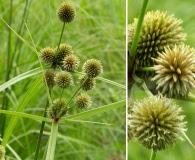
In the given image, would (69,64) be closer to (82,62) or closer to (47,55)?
(47,55)

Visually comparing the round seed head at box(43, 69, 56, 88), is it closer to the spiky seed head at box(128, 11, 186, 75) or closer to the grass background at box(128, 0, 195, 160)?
the spiky seed head at box(128, 11, 186, 75)

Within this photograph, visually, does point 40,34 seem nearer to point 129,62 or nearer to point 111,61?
point 111,61

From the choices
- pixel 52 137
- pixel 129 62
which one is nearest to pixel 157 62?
pixel 129 62

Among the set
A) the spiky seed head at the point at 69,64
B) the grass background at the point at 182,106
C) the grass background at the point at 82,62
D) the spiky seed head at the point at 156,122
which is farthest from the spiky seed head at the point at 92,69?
the grass background at the point at 82,62

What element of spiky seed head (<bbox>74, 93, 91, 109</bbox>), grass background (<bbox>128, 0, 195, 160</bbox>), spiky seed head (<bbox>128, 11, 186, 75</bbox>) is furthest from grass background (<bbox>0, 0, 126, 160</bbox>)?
spiky seed head (<bbox>128, 11, 186, 75</bbox>)

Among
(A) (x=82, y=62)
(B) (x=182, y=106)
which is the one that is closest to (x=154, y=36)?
(B) (x=182, y=106)

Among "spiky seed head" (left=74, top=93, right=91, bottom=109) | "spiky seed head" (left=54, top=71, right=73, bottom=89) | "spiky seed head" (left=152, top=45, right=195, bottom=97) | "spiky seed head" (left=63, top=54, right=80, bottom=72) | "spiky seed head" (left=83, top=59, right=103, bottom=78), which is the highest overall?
"spiky seed head" (left=63, top=54, right=80, bottom=72)
